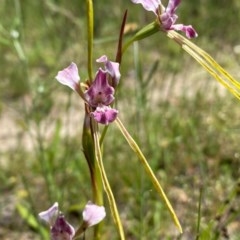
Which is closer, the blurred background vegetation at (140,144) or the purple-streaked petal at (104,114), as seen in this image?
the purple-streaked petal at (104,114)

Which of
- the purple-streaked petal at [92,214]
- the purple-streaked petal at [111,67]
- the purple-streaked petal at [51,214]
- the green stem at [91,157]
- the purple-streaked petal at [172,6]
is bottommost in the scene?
the purple-streaked petal at [92,214]

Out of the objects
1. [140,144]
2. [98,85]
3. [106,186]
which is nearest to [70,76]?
[98,85]

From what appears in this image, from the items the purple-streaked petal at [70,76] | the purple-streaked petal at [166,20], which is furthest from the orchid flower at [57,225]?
the purple-streaked petal at [166,20]

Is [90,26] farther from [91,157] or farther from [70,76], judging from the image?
[91,157]

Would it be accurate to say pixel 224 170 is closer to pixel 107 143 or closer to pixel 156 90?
pixel 107 143

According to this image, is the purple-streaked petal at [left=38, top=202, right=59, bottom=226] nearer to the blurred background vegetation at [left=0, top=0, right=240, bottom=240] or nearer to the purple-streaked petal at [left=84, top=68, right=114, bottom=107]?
the purple-streaked petal at [left=84, top=68, right=114, bottom=107]

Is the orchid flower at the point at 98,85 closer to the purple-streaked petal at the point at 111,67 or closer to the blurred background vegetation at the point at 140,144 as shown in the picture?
the purple-streaked petal at the point at 111,67

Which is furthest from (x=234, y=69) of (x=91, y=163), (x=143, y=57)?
(x=91, y=163)

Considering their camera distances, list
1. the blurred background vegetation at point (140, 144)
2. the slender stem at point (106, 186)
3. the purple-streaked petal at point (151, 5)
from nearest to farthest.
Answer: the slender stem at point (106, 186), the purple-streaked petal at point (151, 5), the blurred background vegetation at point (140, 144)

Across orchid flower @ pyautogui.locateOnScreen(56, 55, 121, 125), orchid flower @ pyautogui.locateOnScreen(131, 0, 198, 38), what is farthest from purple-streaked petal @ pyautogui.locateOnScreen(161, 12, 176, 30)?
orchid flower @ pyautogui.locateOnScreen(56, 55, 121, 125)
